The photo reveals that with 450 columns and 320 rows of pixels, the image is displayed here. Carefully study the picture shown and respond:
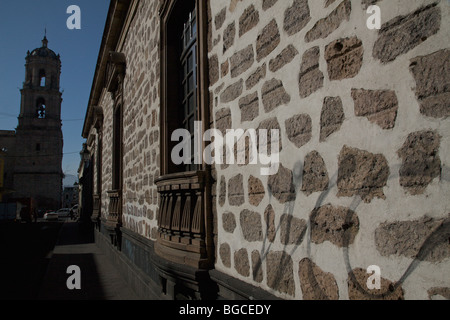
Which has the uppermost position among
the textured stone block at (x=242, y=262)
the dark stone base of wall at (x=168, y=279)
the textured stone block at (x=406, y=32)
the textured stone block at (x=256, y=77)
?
the textured stone block at (x=256, y=77)

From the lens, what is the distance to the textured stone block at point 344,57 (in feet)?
5.23

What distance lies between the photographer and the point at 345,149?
64.4 inches

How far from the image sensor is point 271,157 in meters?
2.19

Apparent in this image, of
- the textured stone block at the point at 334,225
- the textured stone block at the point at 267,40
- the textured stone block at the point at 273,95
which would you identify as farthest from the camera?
the textured stone block at the point at 267,40

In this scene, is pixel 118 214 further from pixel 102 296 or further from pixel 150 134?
pixel 150 134

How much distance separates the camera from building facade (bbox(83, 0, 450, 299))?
1.29 meters

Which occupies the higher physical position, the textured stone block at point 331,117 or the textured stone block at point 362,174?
the textured stone block at point 331,117

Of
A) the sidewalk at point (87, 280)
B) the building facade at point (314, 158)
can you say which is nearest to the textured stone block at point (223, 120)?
the building facade at point (314, 158)

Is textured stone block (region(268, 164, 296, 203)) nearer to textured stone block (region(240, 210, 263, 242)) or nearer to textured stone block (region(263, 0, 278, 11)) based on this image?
textured stone block (region(240, 210, 263, 242))

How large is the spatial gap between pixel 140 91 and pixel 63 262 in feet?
19.1

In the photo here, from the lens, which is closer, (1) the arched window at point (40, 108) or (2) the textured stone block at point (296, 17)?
(2) the textured stone block at point (296, 17)

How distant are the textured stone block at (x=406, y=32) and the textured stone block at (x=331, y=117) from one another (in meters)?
0.29

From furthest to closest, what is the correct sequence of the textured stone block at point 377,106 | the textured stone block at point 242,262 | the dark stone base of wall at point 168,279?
the dark stone base of wall at point 168,279
the textured stone block at point 242,262
the textured stone block at point 377,106

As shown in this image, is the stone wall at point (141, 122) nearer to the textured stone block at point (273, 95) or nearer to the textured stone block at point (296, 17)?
the textured stone block at point (273, 95)
